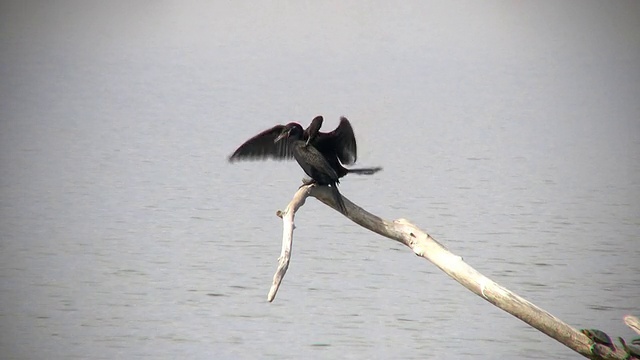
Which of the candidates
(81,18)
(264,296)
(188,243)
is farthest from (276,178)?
(81,18)

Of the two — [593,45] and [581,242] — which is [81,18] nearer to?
[593,45]

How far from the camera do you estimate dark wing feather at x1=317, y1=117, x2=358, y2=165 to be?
15.7 ft

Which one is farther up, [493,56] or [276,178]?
[493,56]

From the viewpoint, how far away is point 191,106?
39.5 ft

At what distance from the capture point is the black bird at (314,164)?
4.51 m

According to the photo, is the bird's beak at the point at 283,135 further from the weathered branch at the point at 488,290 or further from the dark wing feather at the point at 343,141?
the weathered branch at the point at 488,290

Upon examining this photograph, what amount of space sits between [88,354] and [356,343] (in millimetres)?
1480

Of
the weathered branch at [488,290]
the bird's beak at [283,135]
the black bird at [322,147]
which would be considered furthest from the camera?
the black bird at [322,147]

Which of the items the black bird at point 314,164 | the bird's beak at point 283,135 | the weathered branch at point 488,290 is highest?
the bird's beak at point 283,135

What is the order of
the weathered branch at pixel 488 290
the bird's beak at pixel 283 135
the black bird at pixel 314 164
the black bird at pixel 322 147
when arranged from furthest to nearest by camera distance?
the black bird at pixel 322 147 → the bird's beak at pixel 283 135 → the black bird at pixel 314 164 → the weathered branch at pixel 488 290

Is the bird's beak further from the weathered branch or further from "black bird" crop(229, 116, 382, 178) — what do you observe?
the weathered branch

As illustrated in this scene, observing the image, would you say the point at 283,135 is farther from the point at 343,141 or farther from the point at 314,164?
the point at 343,141

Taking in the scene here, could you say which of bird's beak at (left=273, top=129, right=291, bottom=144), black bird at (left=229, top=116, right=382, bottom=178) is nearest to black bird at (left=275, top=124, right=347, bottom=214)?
bird's beak at (left=273, top=129, right=291, bottom=144)

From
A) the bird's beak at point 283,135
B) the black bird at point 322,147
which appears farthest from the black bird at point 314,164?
the black bird at point 322,147
